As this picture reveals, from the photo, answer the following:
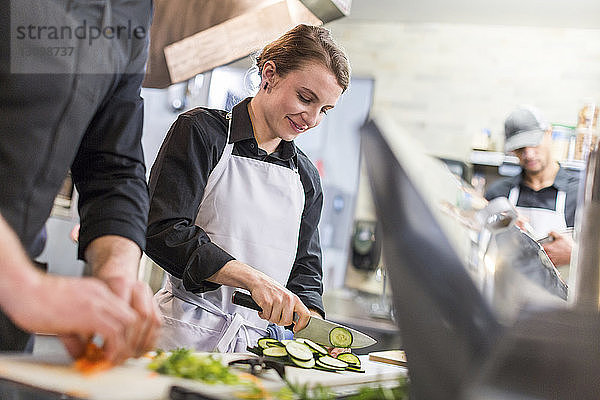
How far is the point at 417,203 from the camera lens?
0.72 metres

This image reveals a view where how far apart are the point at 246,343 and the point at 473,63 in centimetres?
329

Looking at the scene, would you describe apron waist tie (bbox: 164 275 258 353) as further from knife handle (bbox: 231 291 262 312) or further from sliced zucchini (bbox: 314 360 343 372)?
sliced zucchini (bbox: 314 360 343 372)

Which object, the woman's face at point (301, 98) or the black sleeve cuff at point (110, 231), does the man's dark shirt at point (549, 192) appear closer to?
the woman's face at point (301, 98)

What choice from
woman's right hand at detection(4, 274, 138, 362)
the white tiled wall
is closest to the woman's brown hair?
woman's right hand at detection(4, 274, 138, 362)

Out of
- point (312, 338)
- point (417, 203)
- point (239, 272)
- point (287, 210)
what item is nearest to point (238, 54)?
point (287, 210)

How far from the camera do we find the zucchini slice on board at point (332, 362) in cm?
121

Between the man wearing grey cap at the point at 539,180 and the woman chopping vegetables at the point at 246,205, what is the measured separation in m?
1.97

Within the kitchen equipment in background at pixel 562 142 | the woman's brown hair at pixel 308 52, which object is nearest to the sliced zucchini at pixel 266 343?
the woman's brown hair at pixel 308 52

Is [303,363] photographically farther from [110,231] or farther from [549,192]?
[549,192]

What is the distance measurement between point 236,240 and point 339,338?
333 mm

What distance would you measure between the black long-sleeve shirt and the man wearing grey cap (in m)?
1.92

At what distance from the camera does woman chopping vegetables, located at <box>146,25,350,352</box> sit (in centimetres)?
139

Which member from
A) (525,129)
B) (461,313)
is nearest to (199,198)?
(461,313)

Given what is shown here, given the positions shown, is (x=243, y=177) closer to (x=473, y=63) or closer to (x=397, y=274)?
(x=397, y=274)
